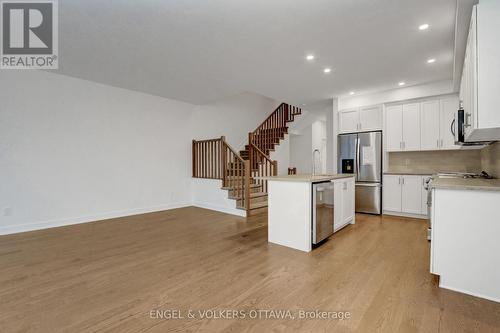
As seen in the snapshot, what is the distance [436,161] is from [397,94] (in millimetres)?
1567

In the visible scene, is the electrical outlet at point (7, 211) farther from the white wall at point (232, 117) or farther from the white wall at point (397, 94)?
the white wall at point (397, 94)

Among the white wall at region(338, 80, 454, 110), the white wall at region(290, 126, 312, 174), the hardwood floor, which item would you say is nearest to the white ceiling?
the white wall at region(338, 80, 454, 110)

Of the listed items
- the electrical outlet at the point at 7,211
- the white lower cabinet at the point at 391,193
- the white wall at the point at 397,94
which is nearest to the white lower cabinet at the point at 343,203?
the white lower cabinet at the point at 391,193

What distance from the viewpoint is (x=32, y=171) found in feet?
12.6

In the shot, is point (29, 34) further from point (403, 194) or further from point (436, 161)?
point (436, 161)

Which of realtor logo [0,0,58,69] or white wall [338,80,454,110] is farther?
white wall [338,80,454,110]

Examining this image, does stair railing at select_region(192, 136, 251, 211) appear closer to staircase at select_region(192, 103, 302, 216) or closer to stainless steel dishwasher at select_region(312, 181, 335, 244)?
staircase at select_region(192, 103, 302, 216)

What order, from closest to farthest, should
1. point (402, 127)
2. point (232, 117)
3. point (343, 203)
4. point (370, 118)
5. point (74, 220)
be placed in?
point (343, 203) < point (74, 220) < point (402, 127) < point (370, 118) < point (232, 117)

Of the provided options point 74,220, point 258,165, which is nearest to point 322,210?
point 258,165

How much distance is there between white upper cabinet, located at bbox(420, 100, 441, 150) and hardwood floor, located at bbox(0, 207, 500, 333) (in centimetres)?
187

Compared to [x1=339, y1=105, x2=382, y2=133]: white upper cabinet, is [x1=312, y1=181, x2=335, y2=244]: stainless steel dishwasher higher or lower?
lower

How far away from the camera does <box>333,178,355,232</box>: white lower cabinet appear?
3.58 m

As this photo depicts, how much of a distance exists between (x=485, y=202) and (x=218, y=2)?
289 cm

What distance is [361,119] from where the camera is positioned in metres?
5.23
